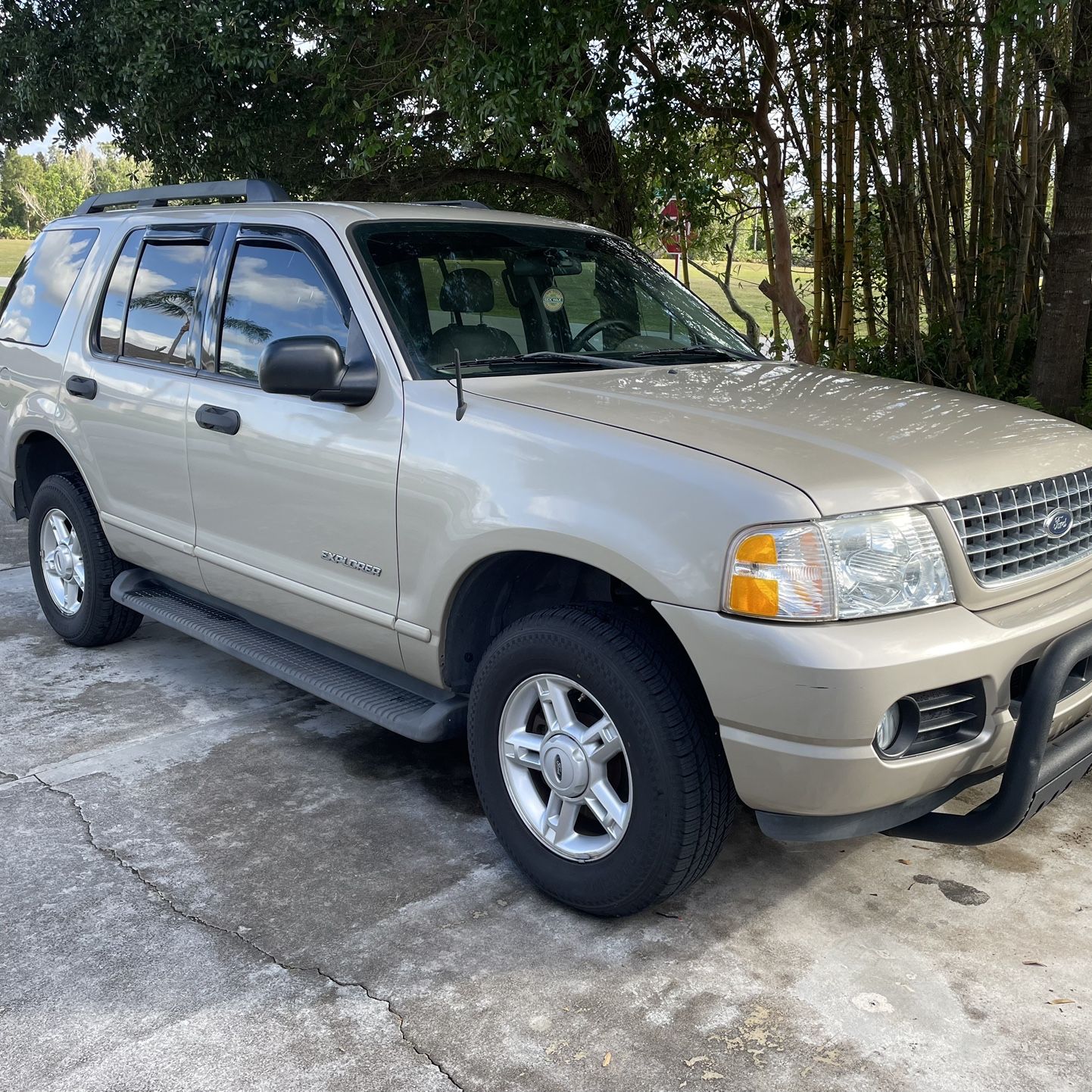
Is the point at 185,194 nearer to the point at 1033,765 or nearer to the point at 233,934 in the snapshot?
the point at 233,934

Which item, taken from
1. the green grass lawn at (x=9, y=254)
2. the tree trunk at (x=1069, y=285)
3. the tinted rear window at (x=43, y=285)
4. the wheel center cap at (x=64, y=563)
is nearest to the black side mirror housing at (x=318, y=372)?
the tinted rear window at (x=43, y=285)

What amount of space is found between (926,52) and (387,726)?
554 centimetres

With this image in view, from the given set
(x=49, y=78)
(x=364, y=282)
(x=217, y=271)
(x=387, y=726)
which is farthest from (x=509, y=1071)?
(x=49, y=78)

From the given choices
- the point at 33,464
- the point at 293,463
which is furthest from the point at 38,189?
the point at 293,463

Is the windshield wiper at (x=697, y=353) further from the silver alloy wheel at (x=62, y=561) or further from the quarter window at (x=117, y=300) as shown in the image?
the silver alloy wheel at (x=62, y=561)

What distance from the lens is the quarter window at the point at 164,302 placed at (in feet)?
13.8

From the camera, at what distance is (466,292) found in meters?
3.76

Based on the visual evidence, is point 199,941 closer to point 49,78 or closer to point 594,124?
point 594,124

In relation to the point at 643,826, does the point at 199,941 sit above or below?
below

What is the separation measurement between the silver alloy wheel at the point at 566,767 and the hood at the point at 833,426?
2.34 feet

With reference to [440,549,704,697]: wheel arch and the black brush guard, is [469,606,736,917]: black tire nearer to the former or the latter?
[440,549,704,697]: wheel arch

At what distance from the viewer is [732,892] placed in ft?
10.4

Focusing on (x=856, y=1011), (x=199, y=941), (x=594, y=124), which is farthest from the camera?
(x=594, y=124)

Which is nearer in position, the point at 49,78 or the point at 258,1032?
the point at 258,1032
